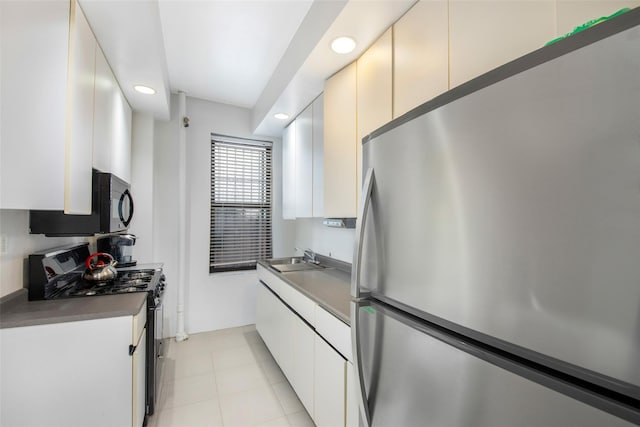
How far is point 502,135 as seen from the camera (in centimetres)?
51

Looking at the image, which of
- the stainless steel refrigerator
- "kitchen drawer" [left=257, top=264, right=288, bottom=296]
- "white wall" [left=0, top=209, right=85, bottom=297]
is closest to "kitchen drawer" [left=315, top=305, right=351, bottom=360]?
the stainless steel refrigerator

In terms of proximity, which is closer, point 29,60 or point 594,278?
point 594,278

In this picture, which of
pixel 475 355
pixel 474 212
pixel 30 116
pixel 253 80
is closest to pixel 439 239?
pixel 474 212

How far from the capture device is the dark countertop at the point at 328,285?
1503 mm

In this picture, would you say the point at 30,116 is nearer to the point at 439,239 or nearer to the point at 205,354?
the point at 439,239

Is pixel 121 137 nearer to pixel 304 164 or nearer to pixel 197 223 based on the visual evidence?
pixel 197 223

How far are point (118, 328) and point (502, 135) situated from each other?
1.90 metres

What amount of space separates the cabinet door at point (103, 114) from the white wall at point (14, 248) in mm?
484

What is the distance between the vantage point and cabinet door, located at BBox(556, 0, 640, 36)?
2.21 feet

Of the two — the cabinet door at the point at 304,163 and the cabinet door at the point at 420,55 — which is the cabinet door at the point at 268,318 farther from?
the cabinet door at the point at 420,55

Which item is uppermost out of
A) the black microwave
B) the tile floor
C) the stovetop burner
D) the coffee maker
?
the black microwave

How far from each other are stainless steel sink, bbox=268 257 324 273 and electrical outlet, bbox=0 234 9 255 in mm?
1771

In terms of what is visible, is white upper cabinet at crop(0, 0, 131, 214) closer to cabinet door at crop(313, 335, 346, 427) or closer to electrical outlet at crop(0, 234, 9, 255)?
electrical outlet at crop(0, 234, 9, 255)

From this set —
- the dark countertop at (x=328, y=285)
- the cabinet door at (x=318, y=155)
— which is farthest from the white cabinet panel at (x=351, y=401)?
the cabinet door at (x=318, y=155)
